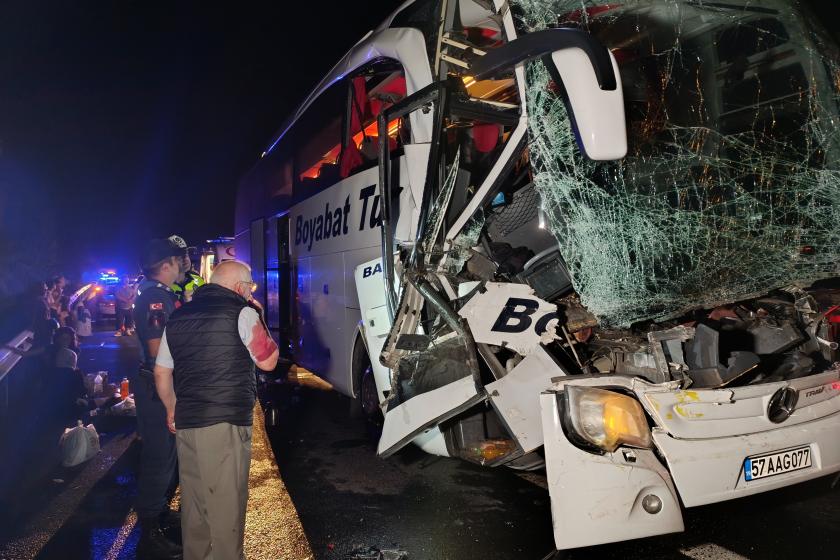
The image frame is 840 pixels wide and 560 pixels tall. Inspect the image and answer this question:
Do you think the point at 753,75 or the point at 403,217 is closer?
the point at 753,75

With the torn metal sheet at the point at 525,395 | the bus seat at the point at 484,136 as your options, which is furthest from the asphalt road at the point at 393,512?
the bus seat at the point at 484,136

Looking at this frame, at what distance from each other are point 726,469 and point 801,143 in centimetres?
188

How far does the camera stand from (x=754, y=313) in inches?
137

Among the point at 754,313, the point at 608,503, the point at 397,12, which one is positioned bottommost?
the point at 608,503

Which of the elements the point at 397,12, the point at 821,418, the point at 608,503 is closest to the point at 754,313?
the point at 821,418

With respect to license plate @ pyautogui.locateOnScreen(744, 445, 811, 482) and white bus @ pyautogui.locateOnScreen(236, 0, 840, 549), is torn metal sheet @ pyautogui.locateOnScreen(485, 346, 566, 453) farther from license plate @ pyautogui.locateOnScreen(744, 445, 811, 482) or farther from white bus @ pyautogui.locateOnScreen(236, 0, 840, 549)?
license plate @ pyautogui.locateOnScreen(744, 445, 811, 482)

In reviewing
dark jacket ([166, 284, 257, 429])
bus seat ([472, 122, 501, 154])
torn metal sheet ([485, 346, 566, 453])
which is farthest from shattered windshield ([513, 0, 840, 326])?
dark jacket ([166, 284, 257, 429])

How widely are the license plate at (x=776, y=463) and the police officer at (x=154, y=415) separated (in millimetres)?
3398

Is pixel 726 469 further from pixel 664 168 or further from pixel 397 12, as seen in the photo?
pixel 397 12

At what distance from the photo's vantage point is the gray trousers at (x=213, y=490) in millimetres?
2611

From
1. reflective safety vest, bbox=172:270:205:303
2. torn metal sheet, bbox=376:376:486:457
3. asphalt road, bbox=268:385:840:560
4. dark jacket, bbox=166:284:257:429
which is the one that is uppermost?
reflective safety vest, bbox=172:270:205:303

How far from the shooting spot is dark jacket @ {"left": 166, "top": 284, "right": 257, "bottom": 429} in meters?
2.64

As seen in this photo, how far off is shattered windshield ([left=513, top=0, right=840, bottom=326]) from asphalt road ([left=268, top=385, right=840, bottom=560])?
1.51 m

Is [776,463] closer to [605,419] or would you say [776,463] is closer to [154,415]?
[605,419]
